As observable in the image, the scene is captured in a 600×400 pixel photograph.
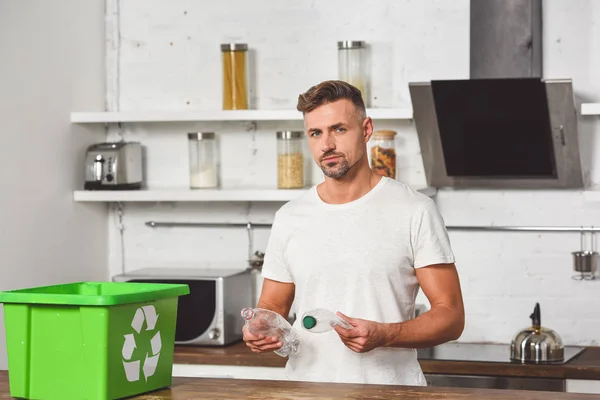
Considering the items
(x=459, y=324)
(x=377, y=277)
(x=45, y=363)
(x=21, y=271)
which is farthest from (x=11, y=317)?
(x=21, y=271)

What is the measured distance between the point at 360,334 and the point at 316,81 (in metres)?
1.92

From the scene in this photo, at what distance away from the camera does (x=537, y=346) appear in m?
3.35

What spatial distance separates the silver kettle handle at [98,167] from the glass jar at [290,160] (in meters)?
0.74

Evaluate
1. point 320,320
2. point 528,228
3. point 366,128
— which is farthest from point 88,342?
point 528,228

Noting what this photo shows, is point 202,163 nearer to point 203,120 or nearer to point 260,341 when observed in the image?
point 203,120

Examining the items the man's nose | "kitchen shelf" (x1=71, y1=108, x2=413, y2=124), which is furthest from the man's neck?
"kitchen shelf" (x1=71, y1=108, x2=413, y2=124)

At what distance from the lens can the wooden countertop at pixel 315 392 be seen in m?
2.01

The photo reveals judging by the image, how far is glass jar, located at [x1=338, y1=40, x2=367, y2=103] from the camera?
12.3ft

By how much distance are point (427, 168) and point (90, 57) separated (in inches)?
59.3

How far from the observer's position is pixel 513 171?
364 centimetres

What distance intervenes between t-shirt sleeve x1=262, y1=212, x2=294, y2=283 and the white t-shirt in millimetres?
78

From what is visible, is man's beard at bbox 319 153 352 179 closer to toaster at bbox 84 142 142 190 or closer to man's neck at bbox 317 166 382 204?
man's neck at bbox 317 166 382 204

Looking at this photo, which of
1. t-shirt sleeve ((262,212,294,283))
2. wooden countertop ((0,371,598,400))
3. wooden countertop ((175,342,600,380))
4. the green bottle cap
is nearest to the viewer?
wooden countertop ((0,371,598,400))

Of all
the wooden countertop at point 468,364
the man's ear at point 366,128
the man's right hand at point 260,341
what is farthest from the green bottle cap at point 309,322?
the wooden countertop at point 468,364
